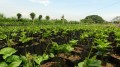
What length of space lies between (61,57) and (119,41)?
84.4 inches

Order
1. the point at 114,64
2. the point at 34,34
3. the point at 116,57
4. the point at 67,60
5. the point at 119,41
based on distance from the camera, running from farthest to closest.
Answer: the point at 34,34 < the point at 119,41 < the point at 116,57 < the point at 114,64 < the point at 67,60

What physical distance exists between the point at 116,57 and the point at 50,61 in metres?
1.56

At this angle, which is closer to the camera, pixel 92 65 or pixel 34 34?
pixel 92 65

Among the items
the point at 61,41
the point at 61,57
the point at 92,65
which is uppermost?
the point at 92,65

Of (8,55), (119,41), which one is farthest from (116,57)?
(8,55)

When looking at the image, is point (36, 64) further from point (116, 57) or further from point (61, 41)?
point (61, 41)

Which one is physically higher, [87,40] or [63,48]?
[63,48]

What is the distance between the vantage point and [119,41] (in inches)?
177

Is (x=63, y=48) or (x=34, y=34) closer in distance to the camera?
(x=63, y=48)

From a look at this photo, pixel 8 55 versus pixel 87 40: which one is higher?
pixel 8 55

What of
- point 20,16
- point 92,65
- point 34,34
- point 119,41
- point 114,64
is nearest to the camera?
point 92,65

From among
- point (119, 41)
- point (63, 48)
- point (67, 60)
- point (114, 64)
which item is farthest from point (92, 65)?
point (119, 41)

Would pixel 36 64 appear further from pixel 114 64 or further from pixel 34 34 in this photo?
pixel 34 34

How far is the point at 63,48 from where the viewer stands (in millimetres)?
2598
